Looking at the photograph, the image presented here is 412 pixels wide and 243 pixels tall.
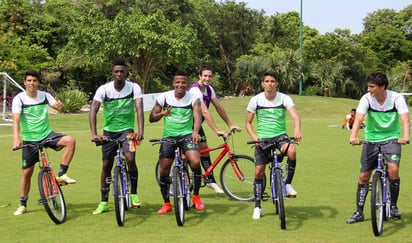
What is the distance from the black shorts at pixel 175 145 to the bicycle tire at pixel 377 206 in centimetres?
228

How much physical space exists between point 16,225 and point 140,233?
5.35 ft

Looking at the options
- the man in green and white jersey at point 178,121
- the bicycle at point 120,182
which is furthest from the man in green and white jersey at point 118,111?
the man in green and white jersey at point 178,121

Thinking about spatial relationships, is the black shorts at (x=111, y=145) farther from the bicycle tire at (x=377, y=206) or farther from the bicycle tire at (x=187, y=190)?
the bicycle tire at (x=377, y=206)

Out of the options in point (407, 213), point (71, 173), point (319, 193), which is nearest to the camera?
point (407, 213)

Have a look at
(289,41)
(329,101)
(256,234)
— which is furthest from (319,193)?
(289,41)

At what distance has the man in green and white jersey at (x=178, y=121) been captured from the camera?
7570 millimetres

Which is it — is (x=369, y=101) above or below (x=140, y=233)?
above

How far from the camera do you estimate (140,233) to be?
6.76 meters

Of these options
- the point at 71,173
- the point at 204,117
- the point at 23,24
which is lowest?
the point at 71,173

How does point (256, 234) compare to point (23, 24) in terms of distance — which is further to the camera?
point (23, 24)

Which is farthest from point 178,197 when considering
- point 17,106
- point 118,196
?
point 17,106

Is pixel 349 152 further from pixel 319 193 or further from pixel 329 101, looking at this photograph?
pixel 329 101

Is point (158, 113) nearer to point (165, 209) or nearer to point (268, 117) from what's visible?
point (165, 209)

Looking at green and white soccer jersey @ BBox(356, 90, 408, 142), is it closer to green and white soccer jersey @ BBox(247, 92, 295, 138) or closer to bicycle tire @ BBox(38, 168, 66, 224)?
green and white soccer jersey @ BBox(247, 92, 295, 138)
